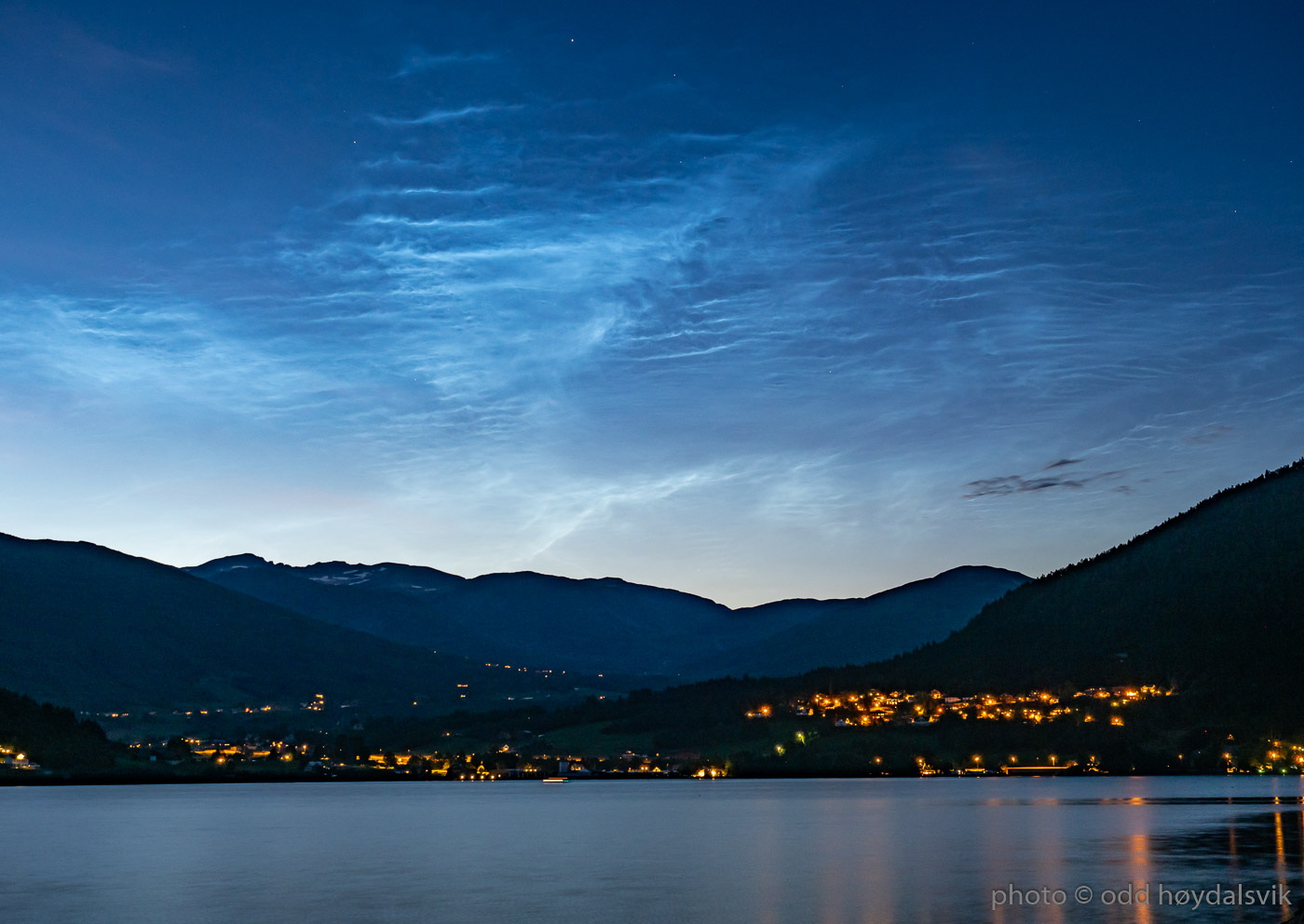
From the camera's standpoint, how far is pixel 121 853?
102 metres

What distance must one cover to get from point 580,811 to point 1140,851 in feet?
326

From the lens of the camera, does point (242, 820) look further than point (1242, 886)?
Yes

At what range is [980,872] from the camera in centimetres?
7762

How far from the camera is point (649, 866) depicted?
86.2 meters

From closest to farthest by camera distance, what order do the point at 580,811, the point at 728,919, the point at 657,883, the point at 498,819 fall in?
the point at 728,919 < the point at 657,883 < the point at 498,819 < the point at 580,811

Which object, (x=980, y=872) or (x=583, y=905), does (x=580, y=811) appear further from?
(x=583, y=905)

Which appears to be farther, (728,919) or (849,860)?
(849,860)

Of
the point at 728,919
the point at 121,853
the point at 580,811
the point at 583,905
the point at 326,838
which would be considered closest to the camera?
the point at 728,919

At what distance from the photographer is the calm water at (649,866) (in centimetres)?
6141

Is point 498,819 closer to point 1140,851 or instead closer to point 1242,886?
point 1140,851

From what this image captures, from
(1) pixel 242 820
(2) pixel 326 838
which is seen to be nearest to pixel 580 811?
(1) pixel 242 820

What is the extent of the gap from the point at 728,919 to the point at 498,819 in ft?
340

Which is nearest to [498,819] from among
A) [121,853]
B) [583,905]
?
[121,853]

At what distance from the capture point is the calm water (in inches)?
2418
